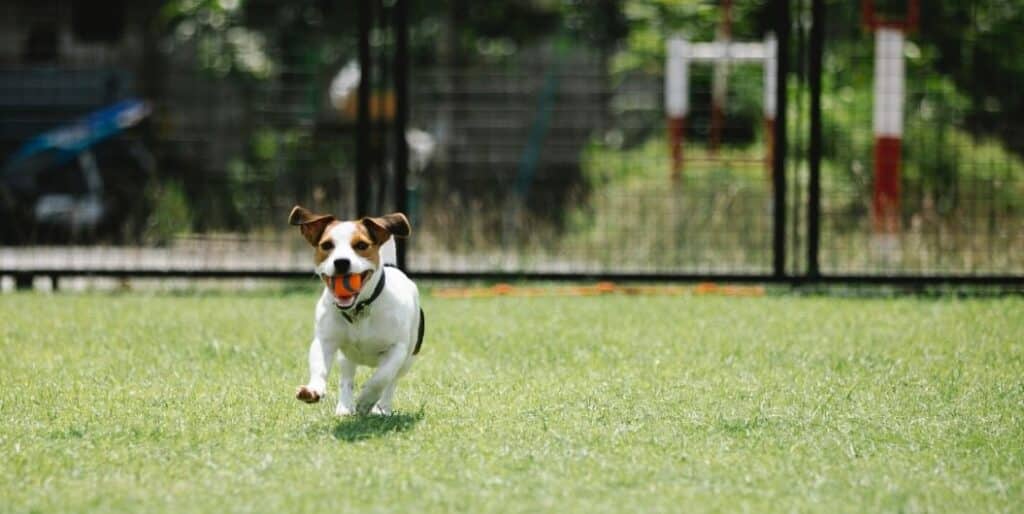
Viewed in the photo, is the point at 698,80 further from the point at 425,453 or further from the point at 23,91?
the point at 425,453

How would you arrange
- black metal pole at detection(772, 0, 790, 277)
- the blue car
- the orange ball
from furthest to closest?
the blue car < black metal pole at detection(772, 0, 790, 277) < the orange ball

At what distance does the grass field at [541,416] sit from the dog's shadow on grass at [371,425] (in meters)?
0.02

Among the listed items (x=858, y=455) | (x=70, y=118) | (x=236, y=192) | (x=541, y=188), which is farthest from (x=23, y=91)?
(x=858, y=455)

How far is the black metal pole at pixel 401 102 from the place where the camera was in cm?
1031

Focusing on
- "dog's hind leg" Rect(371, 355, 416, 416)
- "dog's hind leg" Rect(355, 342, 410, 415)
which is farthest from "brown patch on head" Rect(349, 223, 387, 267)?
"dog's hind leg" Rect(371, 355, 416, 416)

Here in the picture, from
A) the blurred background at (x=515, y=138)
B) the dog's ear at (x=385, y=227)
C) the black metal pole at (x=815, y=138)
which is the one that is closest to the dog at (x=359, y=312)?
the dog's ear at (x=385, y=227)

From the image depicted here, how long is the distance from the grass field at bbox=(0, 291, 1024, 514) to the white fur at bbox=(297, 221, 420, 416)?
0.14 metres

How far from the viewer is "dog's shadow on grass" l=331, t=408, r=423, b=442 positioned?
5.41m

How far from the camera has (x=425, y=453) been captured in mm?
5125

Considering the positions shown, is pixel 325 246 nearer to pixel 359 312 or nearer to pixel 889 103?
pixel 359 312

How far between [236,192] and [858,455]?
8575 millimetres

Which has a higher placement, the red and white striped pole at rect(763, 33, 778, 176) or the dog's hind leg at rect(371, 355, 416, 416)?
the red and white striped pole at rect(763, 33, 778, 176)

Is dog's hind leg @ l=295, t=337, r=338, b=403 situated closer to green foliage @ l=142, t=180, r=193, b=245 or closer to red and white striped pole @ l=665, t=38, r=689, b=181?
green foliage @ l=142, t=180, r=193, b=245

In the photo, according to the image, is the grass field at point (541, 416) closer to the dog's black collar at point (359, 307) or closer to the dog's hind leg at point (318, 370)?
the dog's hind leg at point (318, 370)
